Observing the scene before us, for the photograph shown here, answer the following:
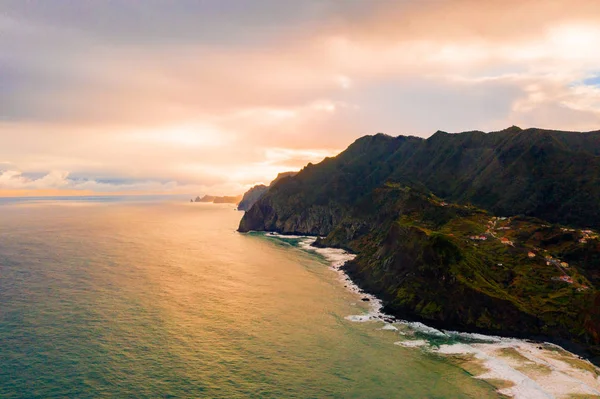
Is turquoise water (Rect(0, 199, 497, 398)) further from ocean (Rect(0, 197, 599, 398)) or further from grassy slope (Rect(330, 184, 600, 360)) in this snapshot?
grassy slope (Rect(330, 184, 600, 360))

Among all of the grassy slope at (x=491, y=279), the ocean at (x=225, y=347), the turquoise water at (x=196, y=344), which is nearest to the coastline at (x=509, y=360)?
the ocean at (x=225, y=347)

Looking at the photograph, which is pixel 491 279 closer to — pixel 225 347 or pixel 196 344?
pixel 225 347

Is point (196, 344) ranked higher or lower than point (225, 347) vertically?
higher

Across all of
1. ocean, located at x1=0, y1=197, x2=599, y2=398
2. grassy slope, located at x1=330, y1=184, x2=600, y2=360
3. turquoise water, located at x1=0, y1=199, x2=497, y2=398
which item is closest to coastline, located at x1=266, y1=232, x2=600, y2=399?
ocean, located at x1=0, y1=197, x2=599, y2=398

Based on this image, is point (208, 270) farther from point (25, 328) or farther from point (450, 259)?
point (450, 259)

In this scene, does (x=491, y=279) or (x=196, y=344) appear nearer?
(x=196, y=344)

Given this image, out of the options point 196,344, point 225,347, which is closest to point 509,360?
point 225,347

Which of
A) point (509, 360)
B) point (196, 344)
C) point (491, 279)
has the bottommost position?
point (509, 360)

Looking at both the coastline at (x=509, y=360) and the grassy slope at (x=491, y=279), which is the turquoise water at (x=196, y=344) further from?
the grassy slope at (x=491, y=279)

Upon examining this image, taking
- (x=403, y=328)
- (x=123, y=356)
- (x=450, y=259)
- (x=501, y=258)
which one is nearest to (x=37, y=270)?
(x=123, y=356)
